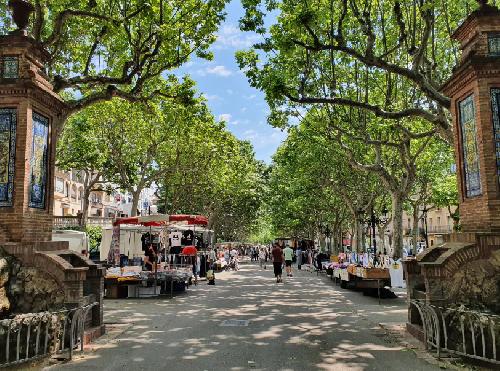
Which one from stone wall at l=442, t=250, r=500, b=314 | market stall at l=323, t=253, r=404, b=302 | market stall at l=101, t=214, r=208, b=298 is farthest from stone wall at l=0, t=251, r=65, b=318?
market stall at l=323, t=253, r=404, b=302

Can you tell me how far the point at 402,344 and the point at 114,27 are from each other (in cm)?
981

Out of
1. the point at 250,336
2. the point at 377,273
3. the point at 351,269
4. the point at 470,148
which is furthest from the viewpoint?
the point at 351,269

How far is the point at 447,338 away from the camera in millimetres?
7406

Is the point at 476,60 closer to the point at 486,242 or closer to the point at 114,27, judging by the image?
the point at 486,242

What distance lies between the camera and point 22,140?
8.16 metres

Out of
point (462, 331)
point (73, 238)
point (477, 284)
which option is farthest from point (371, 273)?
point (73, 238)

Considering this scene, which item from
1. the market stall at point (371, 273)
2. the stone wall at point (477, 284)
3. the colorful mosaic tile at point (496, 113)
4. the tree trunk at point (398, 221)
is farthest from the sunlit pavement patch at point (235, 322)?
the tree trunk at point (398, 221)

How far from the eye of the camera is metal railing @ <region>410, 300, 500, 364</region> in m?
6.55

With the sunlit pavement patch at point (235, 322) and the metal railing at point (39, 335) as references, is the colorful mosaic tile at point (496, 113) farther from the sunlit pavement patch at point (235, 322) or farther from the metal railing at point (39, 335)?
the metal railing at point (39, 335)

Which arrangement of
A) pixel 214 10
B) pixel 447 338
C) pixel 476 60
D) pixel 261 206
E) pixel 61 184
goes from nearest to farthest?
pixel 447 338 → pixel 476 60 → pixel 214 10 → pixel 61 184 → pixel 261 206

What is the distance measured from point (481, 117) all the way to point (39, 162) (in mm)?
8357

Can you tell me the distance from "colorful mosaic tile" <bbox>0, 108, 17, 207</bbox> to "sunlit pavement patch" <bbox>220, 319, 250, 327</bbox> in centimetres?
514

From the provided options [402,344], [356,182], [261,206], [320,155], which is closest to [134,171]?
[320,155]

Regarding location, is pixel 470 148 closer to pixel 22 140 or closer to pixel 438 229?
pixel 22 140
